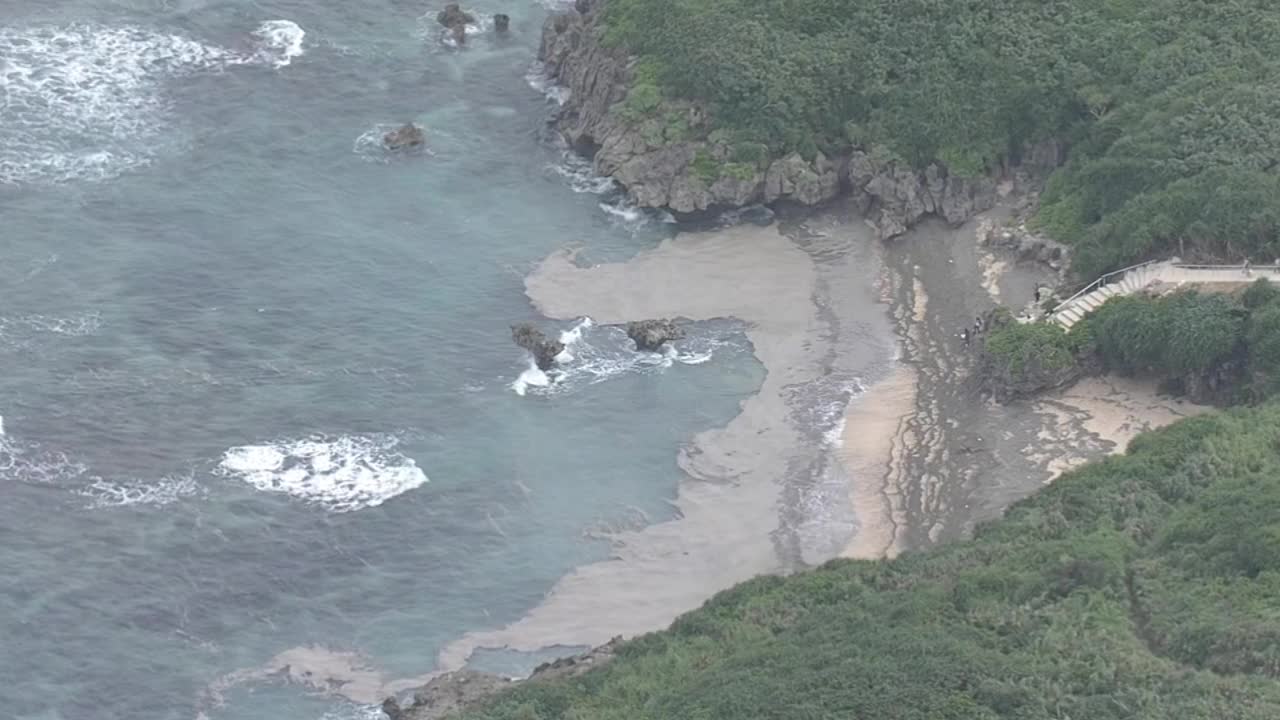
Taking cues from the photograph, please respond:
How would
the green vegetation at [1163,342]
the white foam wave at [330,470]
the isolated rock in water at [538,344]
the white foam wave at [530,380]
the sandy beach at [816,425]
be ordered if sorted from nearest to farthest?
the sandy beach at [816,425] → the white foam wave at [330,470] → the green vegetation at [1163,342] → the white foam wave at [530,380] → the isolated rock in water at [538,344]

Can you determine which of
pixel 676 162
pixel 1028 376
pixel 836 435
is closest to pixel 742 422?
pixel 836 435

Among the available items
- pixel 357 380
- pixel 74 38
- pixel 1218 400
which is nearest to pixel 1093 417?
pixel 1218 400

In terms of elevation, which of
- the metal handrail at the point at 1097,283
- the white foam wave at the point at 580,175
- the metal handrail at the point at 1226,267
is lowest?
the white foam wave at the point at 580,175

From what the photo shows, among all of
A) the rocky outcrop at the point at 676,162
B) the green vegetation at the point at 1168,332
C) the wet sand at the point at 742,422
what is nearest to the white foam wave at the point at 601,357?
the wet sand at the point at 742,422

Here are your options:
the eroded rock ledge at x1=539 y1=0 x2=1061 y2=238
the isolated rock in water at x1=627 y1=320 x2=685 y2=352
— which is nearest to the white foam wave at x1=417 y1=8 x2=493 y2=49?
the eroded rock ledge at x1=539 y1=0 x2=1061 y2=238

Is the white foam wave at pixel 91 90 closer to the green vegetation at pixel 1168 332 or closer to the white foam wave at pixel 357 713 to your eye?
the white foam wave at pixel 357 713

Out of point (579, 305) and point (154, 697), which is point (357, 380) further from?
point (154, 697)

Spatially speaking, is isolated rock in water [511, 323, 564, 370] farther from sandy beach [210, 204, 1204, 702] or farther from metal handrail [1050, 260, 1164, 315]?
metal handrail [1050, 260, 1164, 315]
